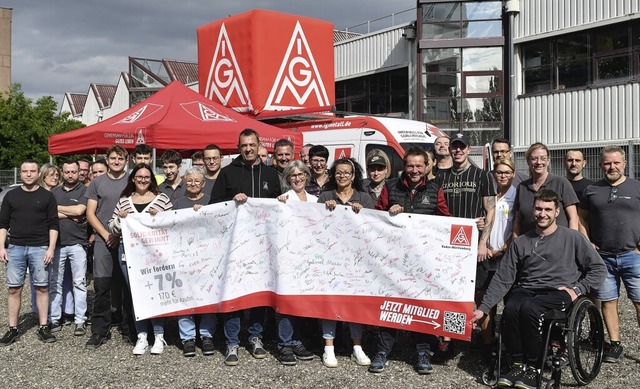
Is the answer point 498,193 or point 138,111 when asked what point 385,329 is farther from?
point 138,111

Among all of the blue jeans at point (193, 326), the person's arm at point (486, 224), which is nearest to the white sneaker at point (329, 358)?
the blue jeans at point (193, 326)

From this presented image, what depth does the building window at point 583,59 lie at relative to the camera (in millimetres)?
18969

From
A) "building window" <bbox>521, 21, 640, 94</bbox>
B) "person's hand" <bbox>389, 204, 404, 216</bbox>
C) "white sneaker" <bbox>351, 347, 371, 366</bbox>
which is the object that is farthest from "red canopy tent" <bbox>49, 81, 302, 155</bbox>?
"building window" <bbox>521, 21, 640, 94</bbox>

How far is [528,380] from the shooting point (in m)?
5.28

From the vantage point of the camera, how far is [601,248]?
646 cm

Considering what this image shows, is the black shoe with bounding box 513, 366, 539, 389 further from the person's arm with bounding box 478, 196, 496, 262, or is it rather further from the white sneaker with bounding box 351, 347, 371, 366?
the white sneaker with bounding box 351, 347, 371, 366

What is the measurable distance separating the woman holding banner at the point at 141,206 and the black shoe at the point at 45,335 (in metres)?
1.13

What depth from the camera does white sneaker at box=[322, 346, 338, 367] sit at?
247 inches

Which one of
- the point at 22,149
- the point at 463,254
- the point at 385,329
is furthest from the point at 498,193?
the point at 22,149

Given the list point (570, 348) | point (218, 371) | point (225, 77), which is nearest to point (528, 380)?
point (570, 348)

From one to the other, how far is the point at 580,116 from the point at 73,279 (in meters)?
16.3

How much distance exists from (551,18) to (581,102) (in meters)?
2.70

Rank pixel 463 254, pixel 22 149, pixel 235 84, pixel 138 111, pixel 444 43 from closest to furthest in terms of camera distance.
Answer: pixel 463 254, pixel 138 111, pixel 235 84, pixel 444 43, pixel 22 149

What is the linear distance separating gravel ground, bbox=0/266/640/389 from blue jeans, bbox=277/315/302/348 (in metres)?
0.21
